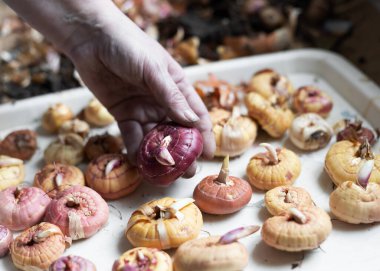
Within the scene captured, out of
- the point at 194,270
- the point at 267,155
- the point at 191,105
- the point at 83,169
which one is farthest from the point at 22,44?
the point at 194,270

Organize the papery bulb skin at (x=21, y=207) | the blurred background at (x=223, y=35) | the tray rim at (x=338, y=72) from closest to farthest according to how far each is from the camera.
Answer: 1. the papery bulb skin at (x=21, y=207)
2. the tray rim at (x=338, y=72)
3. the blurred background at (x=223, y=35)

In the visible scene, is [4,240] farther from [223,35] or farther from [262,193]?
[223,35]

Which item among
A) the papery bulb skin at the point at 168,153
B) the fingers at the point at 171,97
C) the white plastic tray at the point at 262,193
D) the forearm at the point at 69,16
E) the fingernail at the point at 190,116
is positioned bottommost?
the white plastic tray at the point at 262,193

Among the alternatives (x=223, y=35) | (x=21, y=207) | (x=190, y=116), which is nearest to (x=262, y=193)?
(x=190, y=116)

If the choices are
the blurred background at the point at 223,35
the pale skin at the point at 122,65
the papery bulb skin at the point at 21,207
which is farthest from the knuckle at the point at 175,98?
the blurred background at the point at 223,35

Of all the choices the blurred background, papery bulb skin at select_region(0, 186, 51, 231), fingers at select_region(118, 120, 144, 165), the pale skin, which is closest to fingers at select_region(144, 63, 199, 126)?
the pale skin

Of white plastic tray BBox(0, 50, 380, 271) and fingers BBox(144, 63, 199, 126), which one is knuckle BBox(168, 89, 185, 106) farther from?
white plastic tray BBox(0, 50, 380, 271)

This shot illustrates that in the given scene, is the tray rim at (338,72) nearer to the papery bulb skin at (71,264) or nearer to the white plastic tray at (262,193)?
the white plastic tray at (262,193)

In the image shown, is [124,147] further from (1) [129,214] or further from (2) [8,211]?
(2) [8,211]
